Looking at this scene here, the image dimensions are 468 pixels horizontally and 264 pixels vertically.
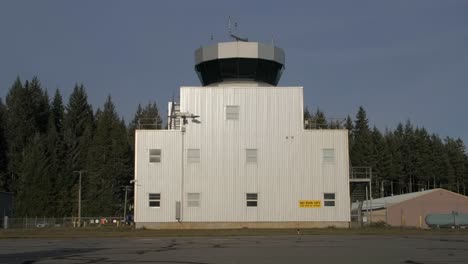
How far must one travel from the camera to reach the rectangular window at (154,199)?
51.7 metres

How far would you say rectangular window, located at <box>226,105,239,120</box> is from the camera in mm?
52406

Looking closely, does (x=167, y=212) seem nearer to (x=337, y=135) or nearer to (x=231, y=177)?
(x=231, y=177)

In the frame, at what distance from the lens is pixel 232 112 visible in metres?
52.5

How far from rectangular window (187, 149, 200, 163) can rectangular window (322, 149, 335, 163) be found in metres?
11.3

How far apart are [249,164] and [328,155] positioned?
284 inches

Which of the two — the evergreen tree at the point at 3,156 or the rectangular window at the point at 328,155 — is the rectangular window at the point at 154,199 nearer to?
the rectangular window at the point at 328,155

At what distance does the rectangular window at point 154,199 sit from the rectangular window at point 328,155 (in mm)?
15148


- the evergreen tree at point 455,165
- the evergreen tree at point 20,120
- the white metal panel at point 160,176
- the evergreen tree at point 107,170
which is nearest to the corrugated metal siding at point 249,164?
the white metal panel at point 160,176

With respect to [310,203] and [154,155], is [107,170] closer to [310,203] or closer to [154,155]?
[154,155]

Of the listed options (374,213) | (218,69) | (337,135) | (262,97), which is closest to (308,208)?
(337,135)

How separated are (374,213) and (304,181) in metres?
31.4

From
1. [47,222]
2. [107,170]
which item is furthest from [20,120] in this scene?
[47,222]

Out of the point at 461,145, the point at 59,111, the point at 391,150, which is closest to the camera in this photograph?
the point at 59,111

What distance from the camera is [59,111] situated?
382 feet
